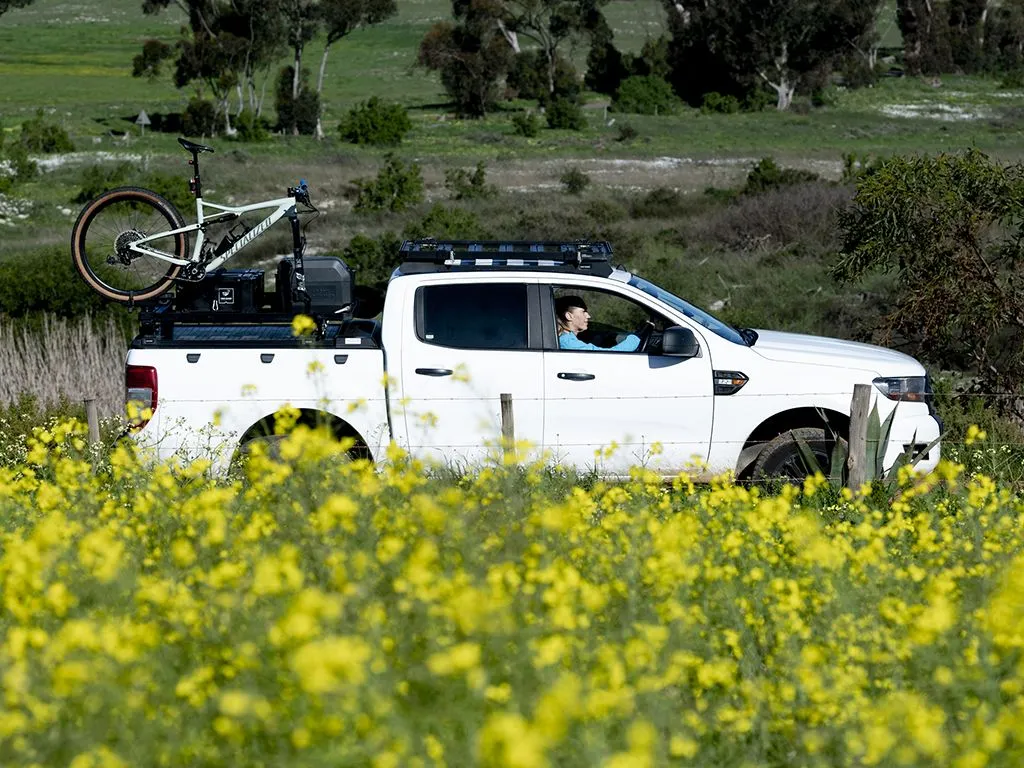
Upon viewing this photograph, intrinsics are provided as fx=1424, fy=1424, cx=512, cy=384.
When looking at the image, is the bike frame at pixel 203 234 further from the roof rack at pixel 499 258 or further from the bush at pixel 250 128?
the bush at pixel 250 128

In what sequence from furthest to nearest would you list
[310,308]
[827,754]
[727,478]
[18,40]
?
[18,40] < [310,308] < [727,478] < [827,754]

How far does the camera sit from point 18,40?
11031cm

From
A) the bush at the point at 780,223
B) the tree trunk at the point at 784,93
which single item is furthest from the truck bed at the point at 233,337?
the tree trunk at the point at 784,93

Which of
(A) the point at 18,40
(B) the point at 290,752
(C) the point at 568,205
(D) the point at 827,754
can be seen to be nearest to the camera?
(B) the point at 290,752

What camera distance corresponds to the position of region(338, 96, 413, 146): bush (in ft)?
182

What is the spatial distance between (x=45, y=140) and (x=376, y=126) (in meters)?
12.5

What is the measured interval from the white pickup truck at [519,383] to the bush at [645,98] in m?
63.9

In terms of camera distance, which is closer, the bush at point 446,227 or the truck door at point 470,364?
the truck door at point 470,364

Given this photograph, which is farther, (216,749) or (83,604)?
(83,604)

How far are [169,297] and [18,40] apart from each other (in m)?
110

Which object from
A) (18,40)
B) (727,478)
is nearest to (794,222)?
(727,478)

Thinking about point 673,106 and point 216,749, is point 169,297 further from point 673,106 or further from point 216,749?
point 673,106

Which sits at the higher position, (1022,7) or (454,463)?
(1022,7)

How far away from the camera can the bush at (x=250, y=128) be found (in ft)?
189
